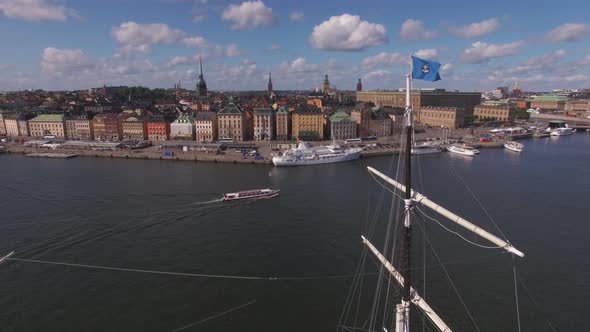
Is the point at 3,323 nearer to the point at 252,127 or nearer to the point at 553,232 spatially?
the point at 553,232

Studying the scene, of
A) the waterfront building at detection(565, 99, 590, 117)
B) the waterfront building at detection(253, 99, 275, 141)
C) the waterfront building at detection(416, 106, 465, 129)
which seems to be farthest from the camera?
the waterfront building at detection(565, 99, 590, 117)

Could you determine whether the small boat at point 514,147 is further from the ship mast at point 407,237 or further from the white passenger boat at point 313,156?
the ship mast at point 407,237

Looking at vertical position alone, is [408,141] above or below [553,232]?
above

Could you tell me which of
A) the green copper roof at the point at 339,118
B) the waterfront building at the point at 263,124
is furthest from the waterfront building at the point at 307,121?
the waterfront building at the point at 263,124

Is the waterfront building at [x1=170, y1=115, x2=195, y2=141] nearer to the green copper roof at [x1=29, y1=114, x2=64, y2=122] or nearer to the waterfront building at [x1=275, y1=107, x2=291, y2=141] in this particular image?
the waterfront building at [x1=275, y1=107, x2=291, y2=141]

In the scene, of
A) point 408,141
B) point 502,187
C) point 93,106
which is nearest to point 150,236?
point 408,141

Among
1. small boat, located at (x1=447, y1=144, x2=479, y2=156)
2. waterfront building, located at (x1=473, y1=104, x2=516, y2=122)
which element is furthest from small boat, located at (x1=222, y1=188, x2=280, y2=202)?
waterfront building, located at (x1=473, y1=104, x2=516, y2=122)
